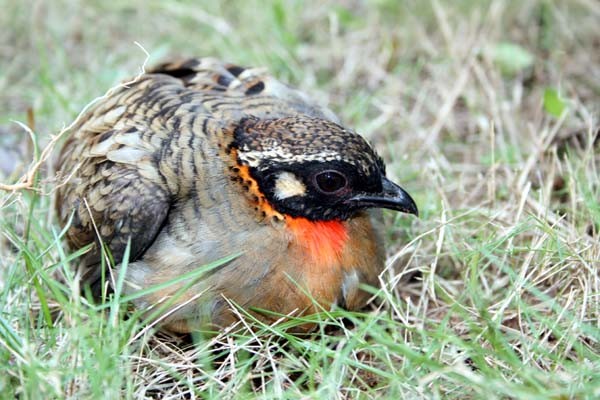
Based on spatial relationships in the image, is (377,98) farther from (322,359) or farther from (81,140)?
(322,359)

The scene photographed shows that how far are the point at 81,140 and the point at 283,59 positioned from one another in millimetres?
2402

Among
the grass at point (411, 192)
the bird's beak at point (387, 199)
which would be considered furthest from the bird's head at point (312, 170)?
the grass at point (411, 192)

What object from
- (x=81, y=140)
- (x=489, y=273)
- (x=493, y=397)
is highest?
(x=81, y=140)

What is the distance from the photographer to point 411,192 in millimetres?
5559

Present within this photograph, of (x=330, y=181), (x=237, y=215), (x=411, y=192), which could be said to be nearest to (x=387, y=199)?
(x=330, y=181)

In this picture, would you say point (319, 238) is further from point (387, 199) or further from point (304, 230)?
point (387, 199)

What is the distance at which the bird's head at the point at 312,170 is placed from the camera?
4051mm

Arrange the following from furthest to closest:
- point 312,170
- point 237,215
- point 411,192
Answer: point 411,192 → point 237,215 → point 312,170

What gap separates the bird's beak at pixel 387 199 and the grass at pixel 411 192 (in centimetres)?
18

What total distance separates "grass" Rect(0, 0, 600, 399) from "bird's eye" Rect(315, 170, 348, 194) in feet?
1.72

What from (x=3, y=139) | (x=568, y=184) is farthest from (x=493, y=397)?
(x=3, y=139)

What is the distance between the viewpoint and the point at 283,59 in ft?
22.7

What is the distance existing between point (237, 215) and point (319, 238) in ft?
1.42

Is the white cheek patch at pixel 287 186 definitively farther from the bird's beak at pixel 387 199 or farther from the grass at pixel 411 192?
the grass at pixel 411 192
